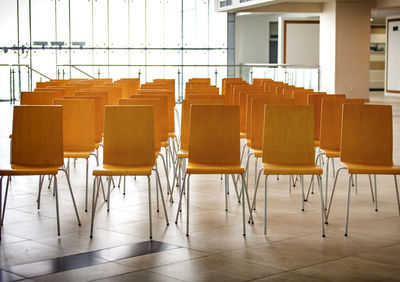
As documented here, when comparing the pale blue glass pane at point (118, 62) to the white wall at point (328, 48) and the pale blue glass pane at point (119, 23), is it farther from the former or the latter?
the white wall at point (328, 48)

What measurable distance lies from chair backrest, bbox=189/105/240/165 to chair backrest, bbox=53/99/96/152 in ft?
3.93

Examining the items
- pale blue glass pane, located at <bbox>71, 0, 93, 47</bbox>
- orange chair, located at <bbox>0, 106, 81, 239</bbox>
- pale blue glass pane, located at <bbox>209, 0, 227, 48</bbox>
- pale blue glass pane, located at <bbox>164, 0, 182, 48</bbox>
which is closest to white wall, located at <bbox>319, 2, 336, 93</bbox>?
pale blue glass pane, located at <bbox>209, 0, 227, 48</bbox>

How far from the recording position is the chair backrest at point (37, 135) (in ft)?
16.9

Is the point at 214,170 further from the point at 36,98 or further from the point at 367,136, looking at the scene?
the point at 36,98

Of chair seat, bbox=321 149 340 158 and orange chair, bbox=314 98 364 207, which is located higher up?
orange chair, bbox=314 98 364 207

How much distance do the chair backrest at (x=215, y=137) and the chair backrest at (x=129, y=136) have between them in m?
0.36

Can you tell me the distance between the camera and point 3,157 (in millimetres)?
8594

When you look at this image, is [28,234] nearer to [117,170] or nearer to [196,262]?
[117,170]

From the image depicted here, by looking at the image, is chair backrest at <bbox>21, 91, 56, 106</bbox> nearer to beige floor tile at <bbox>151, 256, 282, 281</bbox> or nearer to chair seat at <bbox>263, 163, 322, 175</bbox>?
chair seat at <bbox>263, 163, 322, 175</bbox>

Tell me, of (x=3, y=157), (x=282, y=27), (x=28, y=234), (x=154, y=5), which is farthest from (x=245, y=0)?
(x=28, y=234)

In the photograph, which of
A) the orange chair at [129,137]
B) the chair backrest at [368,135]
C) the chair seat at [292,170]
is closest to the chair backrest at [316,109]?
the chair backrest at [368,135]

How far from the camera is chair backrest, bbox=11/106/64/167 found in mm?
5160

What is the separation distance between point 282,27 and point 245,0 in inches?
96.4

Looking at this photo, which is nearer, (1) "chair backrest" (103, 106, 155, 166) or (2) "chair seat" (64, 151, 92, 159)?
(1) "chair backrest" (103, 106, 155, 166)
